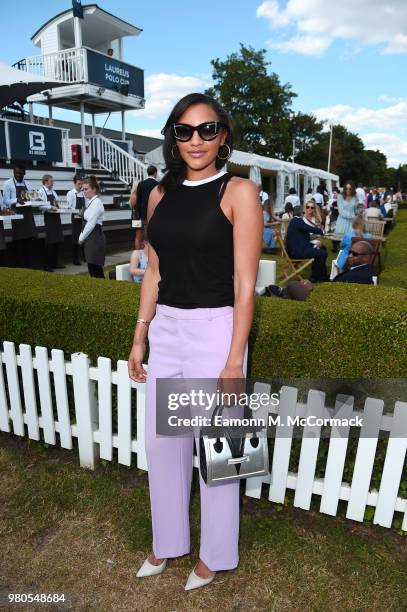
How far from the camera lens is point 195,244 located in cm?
174

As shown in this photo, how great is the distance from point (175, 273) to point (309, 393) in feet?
3.59

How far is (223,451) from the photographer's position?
1.86 metres

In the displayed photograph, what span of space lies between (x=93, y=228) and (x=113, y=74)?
13151 millimetres

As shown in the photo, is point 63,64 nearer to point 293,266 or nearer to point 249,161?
point 249,161

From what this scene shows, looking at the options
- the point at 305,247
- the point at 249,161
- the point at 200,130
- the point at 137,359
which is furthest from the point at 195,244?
the point at 249,161

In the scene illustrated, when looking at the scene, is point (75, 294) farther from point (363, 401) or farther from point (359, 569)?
point (359, 569)

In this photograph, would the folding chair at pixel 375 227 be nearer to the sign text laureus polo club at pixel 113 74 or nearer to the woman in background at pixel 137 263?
the woman in background at pixel 137 263

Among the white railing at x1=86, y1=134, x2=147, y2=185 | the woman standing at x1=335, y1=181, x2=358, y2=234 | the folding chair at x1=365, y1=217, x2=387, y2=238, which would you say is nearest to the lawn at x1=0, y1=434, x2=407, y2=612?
the woman standing at x1=335, y1=181, x2=358, y2=234

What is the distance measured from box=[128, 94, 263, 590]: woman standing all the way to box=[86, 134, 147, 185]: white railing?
1468 centimetres

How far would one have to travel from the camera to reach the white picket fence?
242cm

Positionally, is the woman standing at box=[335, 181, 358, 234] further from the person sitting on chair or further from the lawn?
the lawn

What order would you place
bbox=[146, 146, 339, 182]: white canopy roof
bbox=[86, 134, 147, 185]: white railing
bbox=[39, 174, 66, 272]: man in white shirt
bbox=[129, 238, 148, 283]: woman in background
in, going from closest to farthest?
1. bbox=[129, 238, 148, 283]: woman in background
2. bbox=[39, 174, 66, 272]: man in white shirt
3. bbox=[86, 134, 147, 185]: white railing
4. bbox=[146, 146, 339, 182]: white canopy roof

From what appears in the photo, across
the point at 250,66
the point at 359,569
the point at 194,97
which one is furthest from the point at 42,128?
the point at 250,66

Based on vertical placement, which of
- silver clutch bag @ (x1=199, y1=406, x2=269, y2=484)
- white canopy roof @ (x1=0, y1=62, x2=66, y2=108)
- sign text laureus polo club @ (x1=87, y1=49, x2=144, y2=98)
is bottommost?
silver clutch bag @ (x1=199, y1=406, x2=269, y2=484)
